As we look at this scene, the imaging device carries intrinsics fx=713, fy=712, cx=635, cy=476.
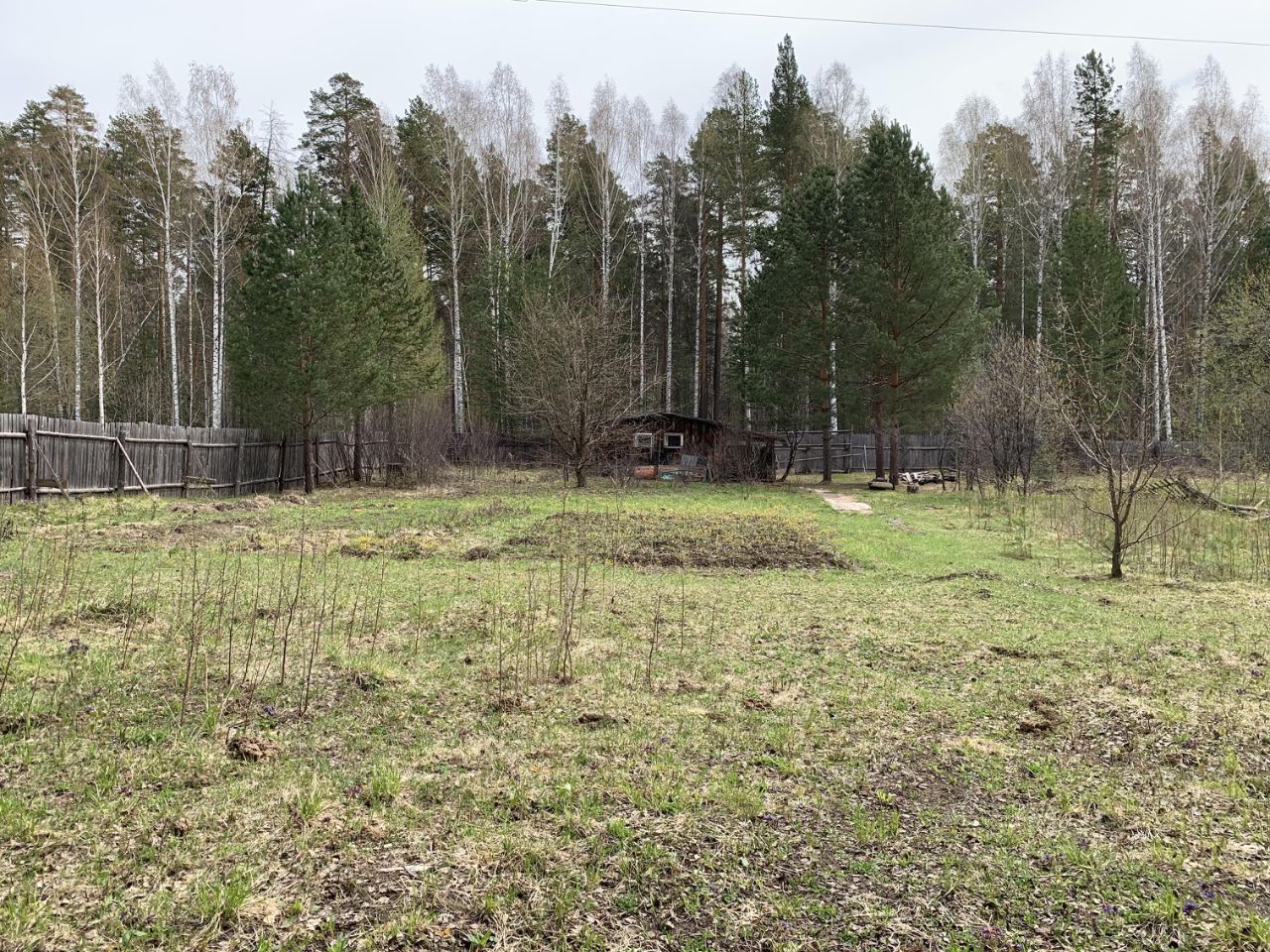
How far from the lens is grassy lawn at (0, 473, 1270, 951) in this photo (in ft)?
7.71

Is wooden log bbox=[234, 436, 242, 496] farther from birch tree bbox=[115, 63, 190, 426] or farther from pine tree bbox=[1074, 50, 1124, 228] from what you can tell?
pine tree bbox=[1074, 50, 1124, 228]

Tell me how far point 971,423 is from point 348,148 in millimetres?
27909

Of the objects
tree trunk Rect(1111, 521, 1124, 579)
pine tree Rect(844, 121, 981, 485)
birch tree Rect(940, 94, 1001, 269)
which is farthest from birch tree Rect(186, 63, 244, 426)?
birch tree Rect(940, 94, 1001, 269)

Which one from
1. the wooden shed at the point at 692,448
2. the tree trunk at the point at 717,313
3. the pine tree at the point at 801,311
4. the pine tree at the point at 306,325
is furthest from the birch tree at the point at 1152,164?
the pine tree at the point at 306,325

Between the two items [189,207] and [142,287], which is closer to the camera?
[189,207]

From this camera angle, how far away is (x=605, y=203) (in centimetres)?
3234

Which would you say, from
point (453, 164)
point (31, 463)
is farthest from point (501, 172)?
point (31, 463)

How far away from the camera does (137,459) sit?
15.5 metres

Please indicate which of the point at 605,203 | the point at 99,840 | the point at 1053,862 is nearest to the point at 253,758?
the point at 99,840

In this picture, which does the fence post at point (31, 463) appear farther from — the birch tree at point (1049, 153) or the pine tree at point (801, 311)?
the birch tree at point (1049, 153)

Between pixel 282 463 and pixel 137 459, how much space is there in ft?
17.0

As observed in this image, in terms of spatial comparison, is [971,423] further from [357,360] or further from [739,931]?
[739,931]

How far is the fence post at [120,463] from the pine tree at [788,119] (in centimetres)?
2720

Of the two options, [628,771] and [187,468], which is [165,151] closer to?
[187,468]
